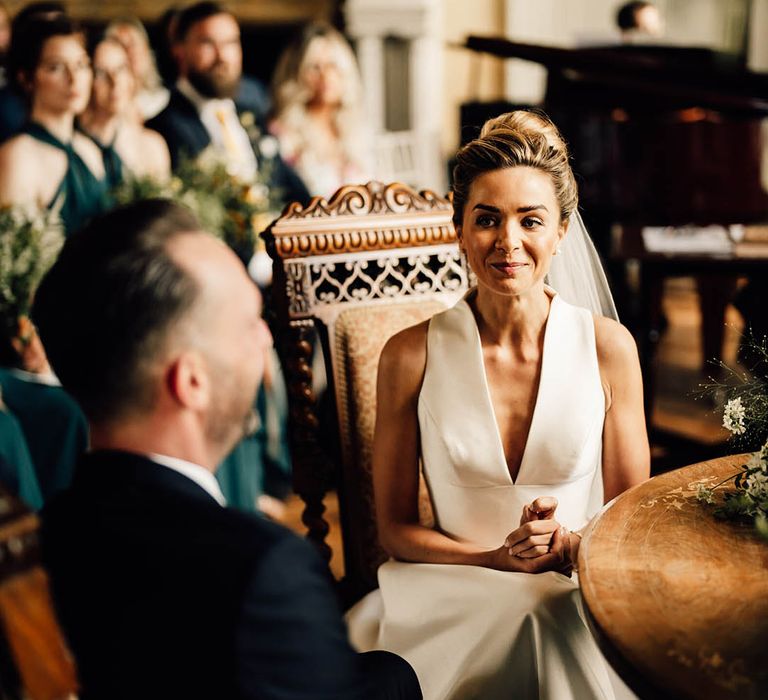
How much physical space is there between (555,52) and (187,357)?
3689 mm

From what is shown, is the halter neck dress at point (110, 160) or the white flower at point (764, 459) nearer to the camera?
the white flower at point (764, 459)

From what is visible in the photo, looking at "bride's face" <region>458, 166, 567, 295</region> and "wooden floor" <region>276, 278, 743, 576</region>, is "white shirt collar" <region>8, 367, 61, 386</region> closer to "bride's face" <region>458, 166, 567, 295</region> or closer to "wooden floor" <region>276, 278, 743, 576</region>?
"wooden floor" <region>276, 278, 743, 576</region>

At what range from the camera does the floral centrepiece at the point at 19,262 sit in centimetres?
253

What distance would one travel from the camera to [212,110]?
3906 millimetres

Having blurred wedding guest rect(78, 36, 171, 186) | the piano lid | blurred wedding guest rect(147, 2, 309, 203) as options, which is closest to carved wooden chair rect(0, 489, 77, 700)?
blurred wedding guest rect(78, 36, 171, 186)

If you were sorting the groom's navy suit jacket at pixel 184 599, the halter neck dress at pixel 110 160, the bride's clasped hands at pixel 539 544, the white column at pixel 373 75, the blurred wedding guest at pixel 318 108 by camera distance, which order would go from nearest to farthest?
the groom's navy suit jacket at pixel 184 599 < the bride's clasped hands at pixel 539 544 < the halter neck dress at pixel 110 160 < the blurred wedding guest at pixel 318 108 < the white column at pixel 373 75

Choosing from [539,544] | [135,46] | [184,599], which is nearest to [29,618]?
[184,599]

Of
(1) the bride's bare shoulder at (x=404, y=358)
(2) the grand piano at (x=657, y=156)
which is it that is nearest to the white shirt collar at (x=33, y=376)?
(1) the bride's bare shoulder at (x=404, y=358)

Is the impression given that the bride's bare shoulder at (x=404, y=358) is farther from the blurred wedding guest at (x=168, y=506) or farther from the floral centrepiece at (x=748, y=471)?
the blurred wedding guest at (x=168, y=506)

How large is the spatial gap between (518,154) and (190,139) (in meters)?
2.53

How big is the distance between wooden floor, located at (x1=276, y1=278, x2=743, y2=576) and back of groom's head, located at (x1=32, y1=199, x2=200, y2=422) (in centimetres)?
157

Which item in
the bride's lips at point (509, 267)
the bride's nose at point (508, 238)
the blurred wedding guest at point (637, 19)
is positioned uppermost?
the blurred wedding guest at point (637, 19)

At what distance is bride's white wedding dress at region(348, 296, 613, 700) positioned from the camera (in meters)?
1.47

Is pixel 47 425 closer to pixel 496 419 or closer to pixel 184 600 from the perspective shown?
pixel 496 419
